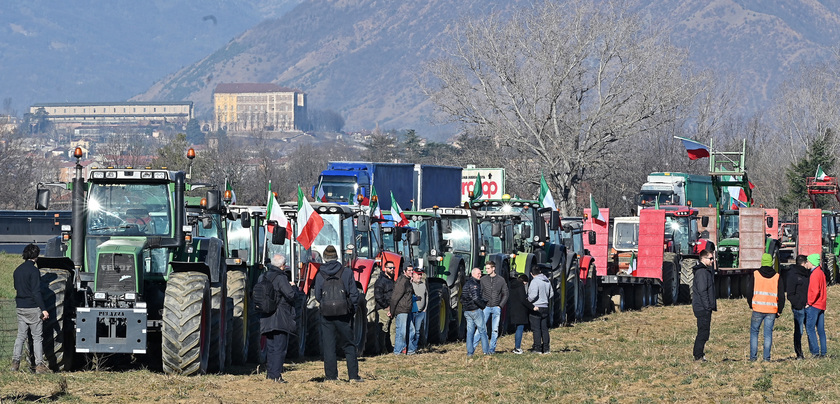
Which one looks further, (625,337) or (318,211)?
(625,337)

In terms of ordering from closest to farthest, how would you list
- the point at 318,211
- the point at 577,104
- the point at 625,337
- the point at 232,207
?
the point at 318,211
the point at 232,207
the point at 625,337
the point at 577,104

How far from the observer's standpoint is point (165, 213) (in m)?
16.1

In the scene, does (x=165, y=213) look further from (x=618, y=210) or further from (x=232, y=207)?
(x=618, y=210)

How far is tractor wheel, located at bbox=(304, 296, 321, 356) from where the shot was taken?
64.4 feet

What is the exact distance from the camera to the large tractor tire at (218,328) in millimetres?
16031

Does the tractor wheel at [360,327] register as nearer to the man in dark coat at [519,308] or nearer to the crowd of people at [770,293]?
the man in dark coat at [519,308]

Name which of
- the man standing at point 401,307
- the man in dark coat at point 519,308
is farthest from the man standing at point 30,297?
the man in dark coat at point 519,308

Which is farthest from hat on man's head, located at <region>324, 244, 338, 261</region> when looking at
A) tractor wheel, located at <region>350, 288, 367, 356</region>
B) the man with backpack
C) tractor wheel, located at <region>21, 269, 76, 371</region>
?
tractor wheel, located at <region>350, 288, 367, 356</region>

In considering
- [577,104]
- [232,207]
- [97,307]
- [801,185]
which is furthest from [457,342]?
[801,185]

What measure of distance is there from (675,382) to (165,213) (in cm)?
640

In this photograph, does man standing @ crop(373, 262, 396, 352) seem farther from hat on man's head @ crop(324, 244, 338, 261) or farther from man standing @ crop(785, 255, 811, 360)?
man standing @ crop(785, 255, 811, 360)

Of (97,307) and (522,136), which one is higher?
(522,136)

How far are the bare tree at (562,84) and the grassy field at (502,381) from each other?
36.2 m

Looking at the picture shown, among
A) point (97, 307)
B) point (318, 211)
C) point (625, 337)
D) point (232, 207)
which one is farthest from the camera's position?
point (625, 337)
